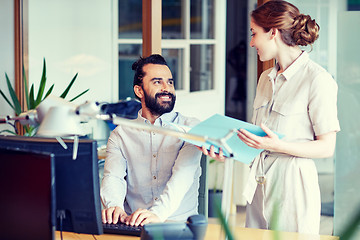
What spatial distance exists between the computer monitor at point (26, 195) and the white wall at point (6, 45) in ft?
11.8

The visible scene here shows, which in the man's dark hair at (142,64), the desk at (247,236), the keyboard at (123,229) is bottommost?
the desk at (247,236)

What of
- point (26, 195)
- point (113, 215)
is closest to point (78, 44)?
point (113, 215)

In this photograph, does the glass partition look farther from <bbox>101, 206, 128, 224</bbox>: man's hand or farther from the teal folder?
<bbox>101, 206, 128, 224</bbox>: man's hand

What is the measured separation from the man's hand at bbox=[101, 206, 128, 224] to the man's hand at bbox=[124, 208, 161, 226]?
0.13 ft

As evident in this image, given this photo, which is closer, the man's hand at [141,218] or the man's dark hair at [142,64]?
the man's hand at [141,218]

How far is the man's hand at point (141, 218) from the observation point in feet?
7.72

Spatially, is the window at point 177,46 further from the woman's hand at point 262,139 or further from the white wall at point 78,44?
the woman's hand at point 262,139

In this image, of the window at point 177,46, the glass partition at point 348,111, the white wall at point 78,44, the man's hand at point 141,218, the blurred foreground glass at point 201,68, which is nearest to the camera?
the man's hand at point 141,218

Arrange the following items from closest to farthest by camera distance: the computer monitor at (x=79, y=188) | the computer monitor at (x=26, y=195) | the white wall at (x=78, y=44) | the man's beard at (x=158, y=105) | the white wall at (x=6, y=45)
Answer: the computer monitor at (x=26, y=195)
the computer monitor at (x=79, y=188)
the man's beard at (x=158, y=105)
the white wall at (x=78, y=44)
the white wall at (x=6, y=45)

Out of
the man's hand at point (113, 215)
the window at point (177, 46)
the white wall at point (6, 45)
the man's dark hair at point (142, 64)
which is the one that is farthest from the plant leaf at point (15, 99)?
the man's hand at point (113, 215)

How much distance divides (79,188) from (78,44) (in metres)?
3.37

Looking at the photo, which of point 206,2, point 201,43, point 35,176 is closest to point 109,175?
point 35,176

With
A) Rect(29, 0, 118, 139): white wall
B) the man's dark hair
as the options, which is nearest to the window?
Rect(29, 0, 118, 139): white wall

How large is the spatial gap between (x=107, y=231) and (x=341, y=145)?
1.42m
